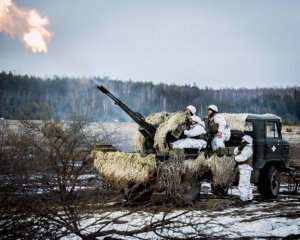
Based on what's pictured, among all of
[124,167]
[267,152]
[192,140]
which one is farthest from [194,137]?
[267,152]

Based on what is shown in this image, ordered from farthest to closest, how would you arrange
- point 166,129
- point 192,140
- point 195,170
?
point 166,129 < point 192,140 < point 195,170

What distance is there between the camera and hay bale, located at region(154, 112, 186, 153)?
1267 cm

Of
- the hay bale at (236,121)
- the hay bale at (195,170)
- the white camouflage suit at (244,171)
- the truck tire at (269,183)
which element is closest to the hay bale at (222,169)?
the hay bale at (195,170)

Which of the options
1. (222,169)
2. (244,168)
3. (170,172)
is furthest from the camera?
(244,168)

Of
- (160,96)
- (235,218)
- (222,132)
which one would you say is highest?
(160,96)

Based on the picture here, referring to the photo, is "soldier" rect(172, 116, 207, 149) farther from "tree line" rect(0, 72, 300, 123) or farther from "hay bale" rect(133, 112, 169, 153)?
"tree line" rect(0, 72, 300, 123)

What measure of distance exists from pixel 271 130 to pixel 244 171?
2.39 meters

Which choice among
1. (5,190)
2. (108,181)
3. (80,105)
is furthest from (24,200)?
(80,105)

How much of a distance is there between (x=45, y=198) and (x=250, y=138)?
8.60 metres

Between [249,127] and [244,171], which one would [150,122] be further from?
[249,127]

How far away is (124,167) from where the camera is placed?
38.1 feet

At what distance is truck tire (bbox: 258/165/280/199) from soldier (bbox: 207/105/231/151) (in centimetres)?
162

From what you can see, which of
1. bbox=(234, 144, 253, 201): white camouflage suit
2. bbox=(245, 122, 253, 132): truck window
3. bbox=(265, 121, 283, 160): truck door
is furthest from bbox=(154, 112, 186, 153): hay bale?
bbox=(265, 121, 283, 160): truck door

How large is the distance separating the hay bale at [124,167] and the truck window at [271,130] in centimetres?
467
